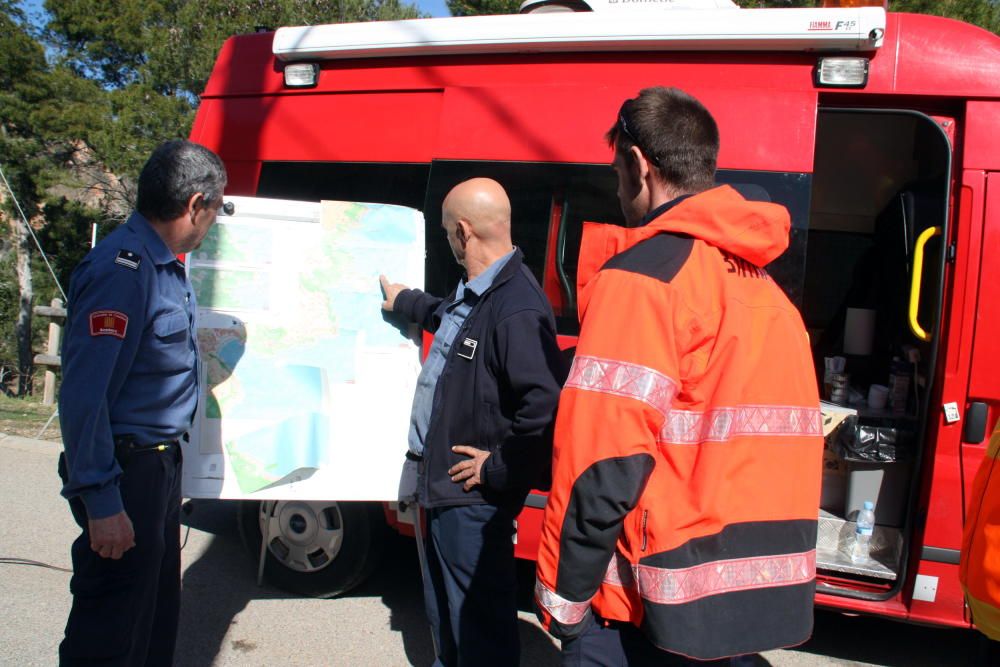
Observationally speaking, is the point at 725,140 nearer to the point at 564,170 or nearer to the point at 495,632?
the point at 564,170

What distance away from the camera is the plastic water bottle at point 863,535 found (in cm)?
346

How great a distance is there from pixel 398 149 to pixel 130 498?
196cm

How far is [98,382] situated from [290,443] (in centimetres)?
91

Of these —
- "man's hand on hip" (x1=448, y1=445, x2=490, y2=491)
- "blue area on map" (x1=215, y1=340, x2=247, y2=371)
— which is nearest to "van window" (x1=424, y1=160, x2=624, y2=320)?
"blue area on map" (x1=215, y1=340, x2=247, y2=371)


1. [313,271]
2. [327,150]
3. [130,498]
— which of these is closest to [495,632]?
[130,498]

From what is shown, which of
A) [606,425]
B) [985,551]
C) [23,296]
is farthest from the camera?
[23,296]

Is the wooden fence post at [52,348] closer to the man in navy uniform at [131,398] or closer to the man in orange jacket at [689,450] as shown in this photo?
the man in navy uniform at [131,398]

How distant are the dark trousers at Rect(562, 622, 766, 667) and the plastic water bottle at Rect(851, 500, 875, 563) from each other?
2.11m

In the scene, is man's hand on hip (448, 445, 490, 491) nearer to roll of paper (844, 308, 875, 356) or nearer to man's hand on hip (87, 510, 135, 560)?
man's hand on hip (87, 510, 135, 560)

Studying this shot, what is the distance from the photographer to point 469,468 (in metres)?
2.39

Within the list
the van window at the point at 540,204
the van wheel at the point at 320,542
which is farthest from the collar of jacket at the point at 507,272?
the van wheel at the point at 320,542

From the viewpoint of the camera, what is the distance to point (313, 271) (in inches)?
116

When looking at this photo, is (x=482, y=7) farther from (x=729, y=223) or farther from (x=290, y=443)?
(x=729, y=223)

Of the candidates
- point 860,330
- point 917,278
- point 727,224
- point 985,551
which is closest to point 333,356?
point 727,224
